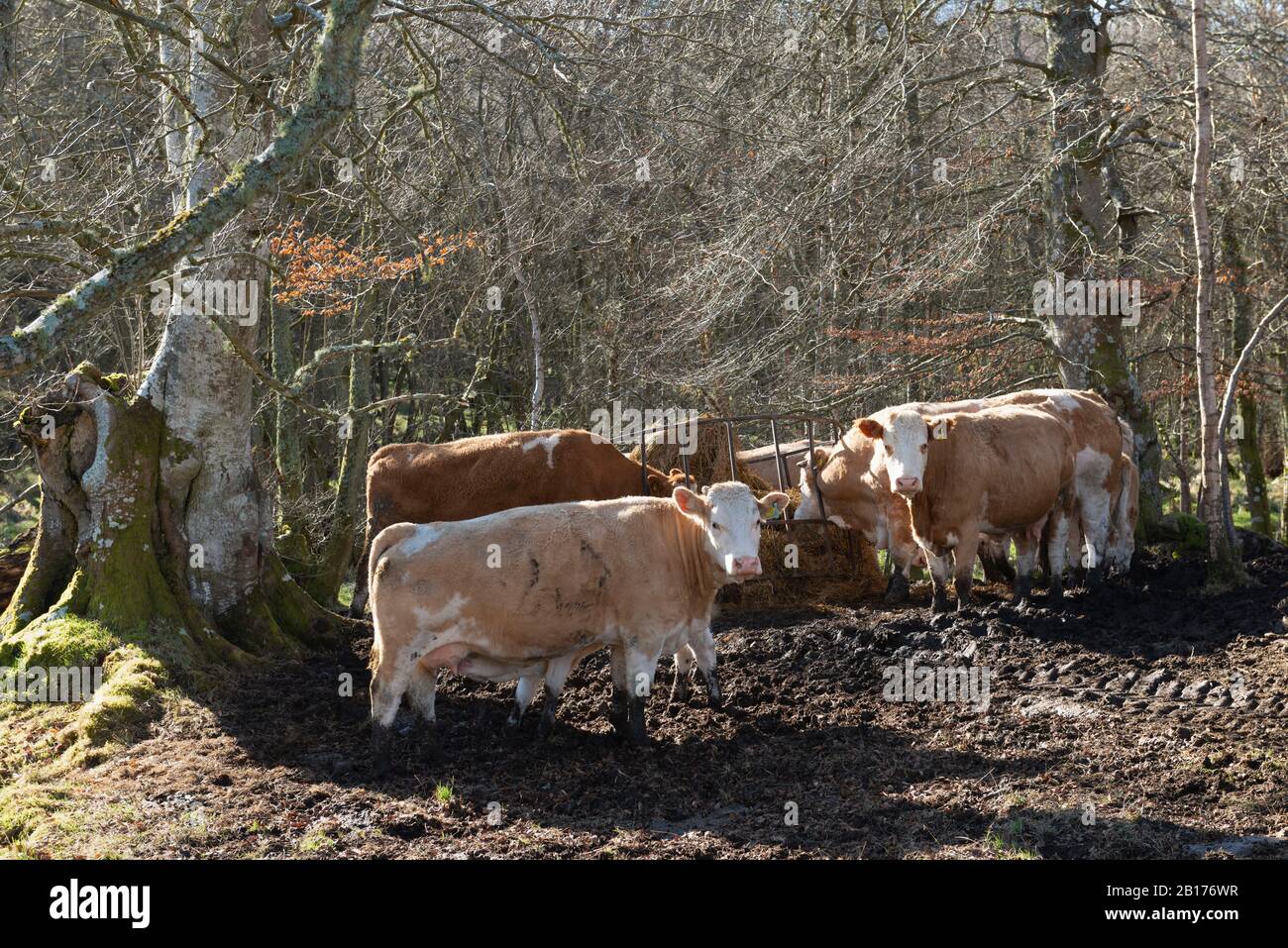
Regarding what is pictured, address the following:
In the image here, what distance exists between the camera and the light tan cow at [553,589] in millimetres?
8375

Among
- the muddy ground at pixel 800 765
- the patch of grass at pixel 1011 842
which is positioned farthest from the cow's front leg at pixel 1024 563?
the patch of grass at pixel 1011 842

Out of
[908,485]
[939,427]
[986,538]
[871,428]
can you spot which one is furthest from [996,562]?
[908,485]

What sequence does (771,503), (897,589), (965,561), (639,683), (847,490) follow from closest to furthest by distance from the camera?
(639,683)
(771,503)
(965,561)
(897,589)
(847,490)

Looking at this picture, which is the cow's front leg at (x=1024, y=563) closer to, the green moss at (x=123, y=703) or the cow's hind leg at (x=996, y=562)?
the cow's hind leg at (x=996, y=562)

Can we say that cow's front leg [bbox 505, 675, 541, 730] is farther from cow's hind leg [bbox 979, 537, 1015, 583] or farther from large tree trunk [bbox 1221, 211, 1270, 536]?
large tree trunk [bbox 1221, 211, 1270, 536]

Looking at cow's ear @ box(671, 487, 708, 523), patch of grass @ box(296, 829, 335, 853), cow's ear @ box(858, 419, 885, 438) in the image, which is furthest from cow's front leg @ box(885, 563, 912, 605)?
patch of grass @ box(296, 829, 335, 853)

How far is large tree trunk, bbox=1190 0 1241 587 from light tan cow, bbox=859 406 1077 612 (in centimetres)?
166

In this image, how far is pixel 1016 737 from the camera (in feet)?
27.8

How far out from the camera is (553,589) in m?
8.67

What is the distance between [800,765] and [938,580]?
498 cm

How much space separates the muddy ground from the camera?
268 inches

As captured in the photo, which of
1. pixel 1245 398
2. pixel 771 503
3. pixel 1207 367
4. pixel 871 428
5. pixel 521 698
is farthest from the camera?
pixel 1245 398

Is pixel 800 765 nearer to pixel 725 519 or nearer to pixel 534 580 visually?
pixel 725 519
